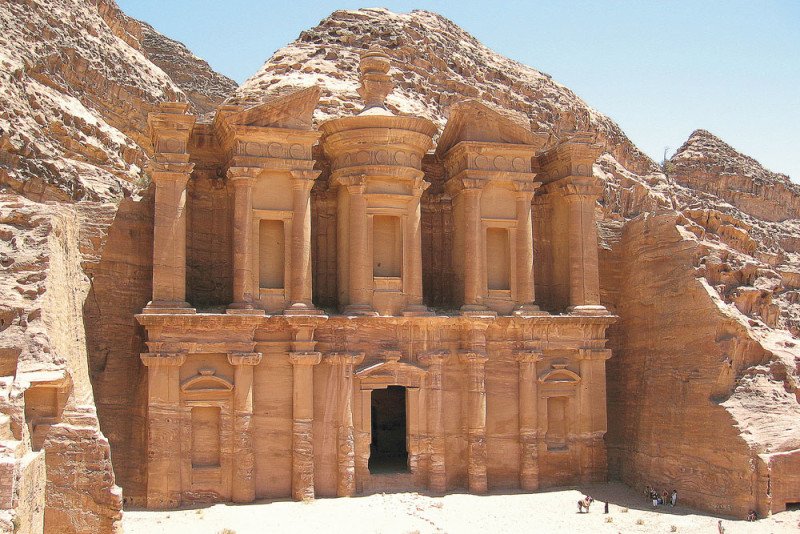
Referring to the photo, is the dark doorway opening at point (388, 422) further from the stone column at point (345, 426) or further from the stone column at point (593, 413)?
the stone column at point (593, 413)

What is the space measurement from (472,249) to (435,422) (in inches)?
219

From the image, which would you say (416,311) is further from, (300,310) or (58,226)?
(58,226)

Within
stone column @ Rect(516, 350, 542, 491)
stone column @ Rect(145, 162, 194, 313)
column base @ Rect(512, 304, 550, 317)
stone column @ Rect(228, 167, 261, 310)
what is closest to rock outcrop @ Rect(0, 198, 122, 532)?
stone column @ Rect(145, 162, 194, 313)

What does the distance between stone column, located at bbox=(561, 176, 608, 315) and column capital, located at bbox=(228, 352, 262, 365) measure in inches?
420

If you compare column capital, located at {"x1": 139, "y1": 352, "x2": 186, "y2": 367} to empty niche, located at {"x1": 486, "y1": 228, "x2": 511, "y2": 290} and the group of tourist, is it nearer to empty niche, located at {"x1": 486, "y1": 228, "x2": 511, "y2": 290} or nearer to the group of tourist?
empty niche, located at {"x1": 486, "y1": 228, "x2": 511, "y2": 290}

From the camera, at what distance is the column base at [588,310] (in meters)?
27.9

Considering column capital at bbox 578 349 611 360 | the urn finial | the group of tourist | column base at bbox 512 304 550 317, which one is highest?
the urn finial

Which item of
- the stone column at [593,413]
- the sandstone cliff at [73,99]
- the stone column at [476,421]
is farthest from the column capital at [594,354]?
the sandstone cliff at [73,99]

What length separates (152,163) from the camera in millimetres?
24500

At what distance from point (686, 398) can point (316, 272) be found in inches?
481

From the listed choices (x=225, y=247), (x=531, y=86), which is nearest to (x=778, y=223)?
(x=531, y=86)

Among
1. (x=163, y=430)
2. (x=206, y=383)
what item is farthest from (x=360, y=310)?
(x=163, y=430)

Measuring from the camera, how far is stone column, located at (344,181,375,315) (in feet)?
84.5

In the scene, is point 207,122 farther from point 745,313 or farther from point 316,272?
point 745,313
